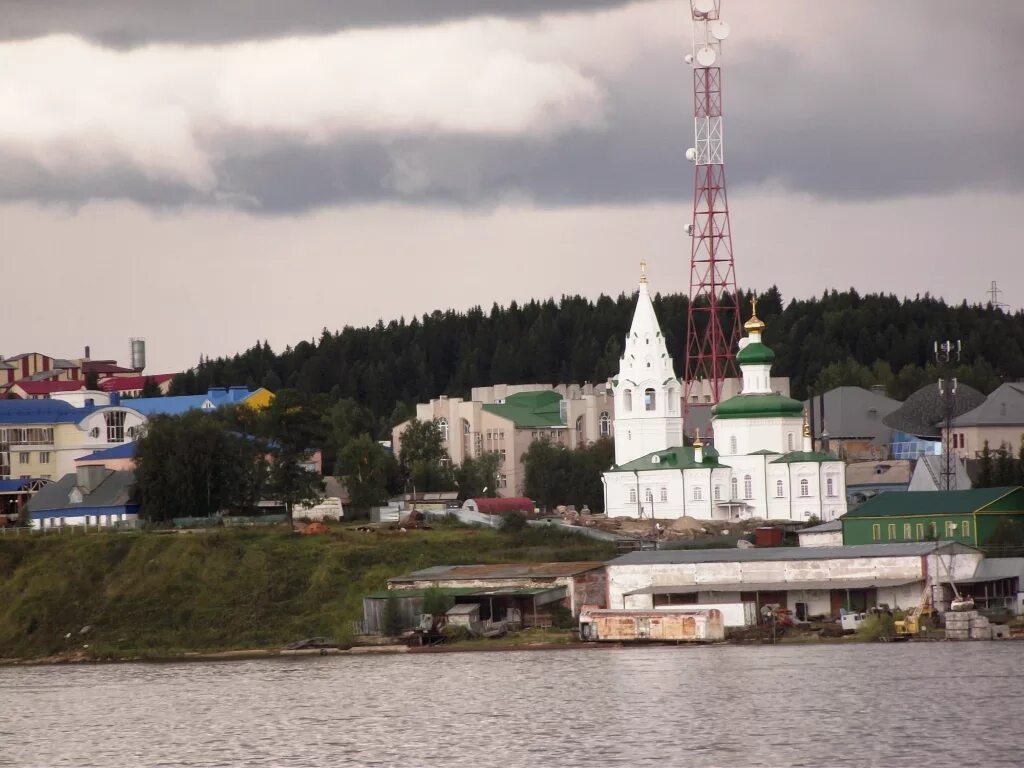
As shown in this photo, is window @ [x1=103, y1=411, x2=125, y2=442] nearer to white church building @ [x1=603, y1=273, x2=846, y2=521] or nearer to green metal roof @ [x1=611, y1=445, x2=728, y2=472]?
white church building @ [x1=603, y1=273, x2=846, y2=521]

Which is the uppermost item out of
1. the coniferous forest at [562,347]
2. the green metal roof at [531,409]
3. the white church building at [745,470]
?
the coniferous forest at [562,347]

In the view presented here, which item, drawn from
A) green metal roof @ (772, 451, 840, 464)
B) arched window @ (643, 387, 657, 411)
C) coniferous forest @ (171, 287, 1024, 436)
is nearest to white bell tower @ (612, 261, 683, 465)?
arched window @ (643, 387, 657, 411)

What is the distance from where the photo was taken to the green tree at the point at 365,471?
90.7 meters

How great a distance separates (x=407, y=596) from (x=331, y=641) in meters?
2.52

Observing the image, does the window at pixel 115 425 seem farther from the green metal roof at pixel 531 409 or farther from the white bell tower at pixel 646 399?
the white bell tower at pixel 646 399

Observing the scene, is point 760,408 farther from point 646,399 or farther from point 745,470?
point 646,399

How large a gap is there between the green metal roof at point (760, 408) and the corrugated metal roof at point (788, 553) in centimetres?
1762

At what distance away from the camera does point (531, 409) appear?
117688 millimetres

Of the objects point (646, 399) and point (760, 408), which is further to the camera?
point (646, 399)

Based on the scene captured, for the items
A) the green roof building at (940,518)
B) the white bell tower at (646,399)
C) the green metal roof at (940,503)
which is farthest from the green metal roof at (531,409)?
the green roof building at (940,518)

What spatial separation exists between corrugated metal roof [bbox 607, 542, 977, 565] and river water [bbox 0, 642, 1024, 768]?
5.13 meters

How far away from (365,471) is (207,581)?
24908 millimetres

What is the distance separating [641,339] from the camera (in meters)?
89.2

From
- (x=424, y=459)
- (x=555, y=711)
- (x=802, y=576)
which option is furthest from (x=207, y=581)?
(x=424, y=459)
